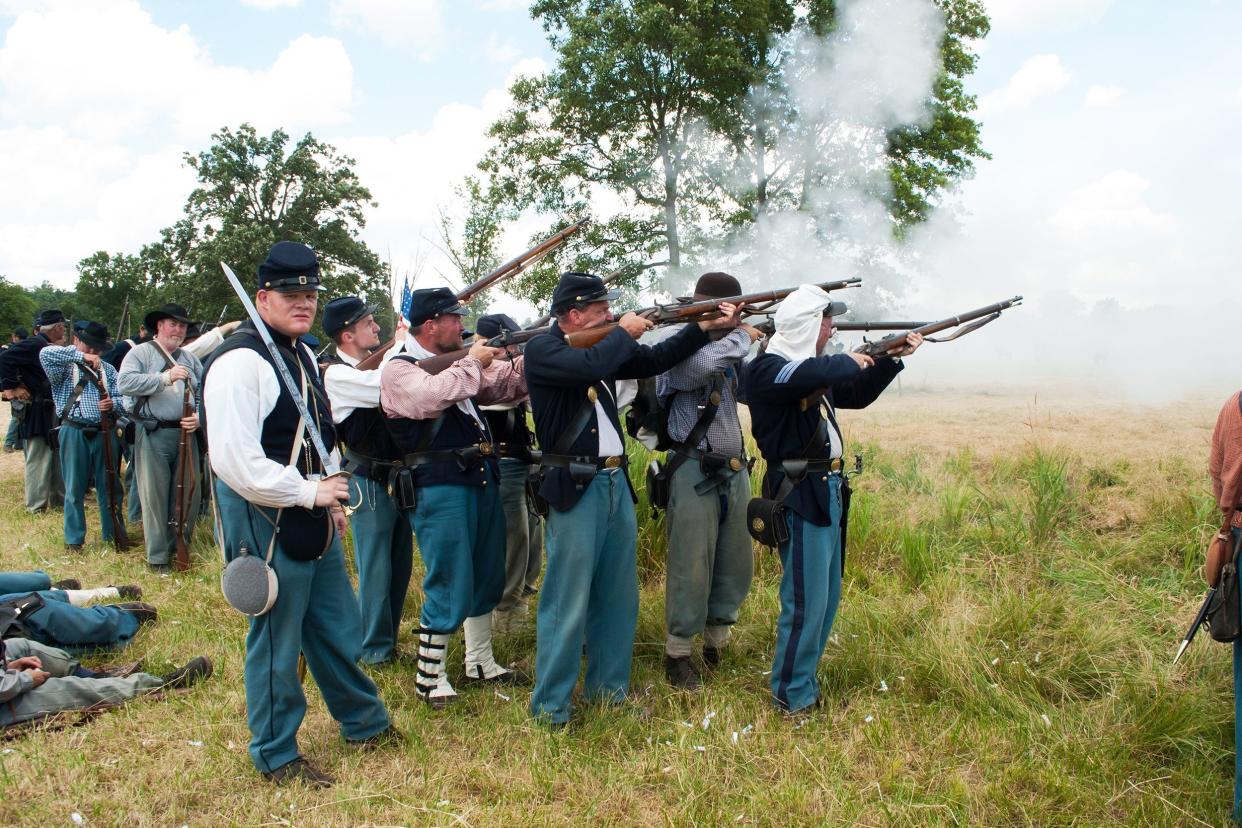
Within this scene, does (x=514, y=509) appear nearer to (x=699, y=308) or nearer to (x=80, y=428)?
(x=699, y=308)

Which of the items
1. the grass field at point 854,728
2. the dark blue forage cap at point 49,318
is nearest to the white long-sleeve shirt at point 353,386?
the grass field at point 854,728

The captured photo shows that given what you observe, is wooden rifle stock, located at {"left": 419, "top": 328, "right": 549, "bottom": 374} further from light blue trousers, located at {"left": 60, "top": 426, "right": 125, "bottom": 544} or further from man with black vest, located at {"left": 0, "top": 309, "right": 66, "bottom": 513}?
man with black vest, located at {"left": 0, "top": 309, "right": 66, "bottom": 513}

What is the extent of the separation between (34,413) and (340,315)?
22.5 ft

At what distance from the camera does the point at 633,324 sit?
14.1ft

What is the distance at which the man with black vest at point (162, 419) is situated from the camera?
25.4 ft

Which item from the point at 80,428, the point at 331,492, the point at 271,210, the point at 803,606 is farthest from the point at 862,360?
the point at 271,210

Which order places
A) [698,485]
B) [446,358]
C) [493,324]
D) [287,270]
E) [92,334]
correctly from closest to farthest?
[287,270] < [446,358] < [698,485] < [493,324] < [92,334]

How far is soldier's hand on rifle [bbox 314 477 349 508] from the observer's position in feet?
11.3

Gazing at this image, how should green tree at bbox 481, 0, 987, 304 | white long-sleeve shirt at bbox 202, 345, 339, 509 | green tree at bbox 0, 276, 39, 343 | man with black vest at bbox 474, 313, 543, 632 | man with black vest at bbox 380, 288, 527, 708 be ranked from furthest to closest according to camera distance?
green tree at bbox 0, 276, 39, 343, green tree at bbox 481, 0, 987, 304, man with black vest at bbox 474, 313, 543, 632, man with black vest at bbox 380, 288, 527, 708, white long-sleeve shirt at bbox 202, 345, 339, 509

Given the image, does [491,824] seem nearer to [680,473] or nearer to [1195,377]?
[680,473]

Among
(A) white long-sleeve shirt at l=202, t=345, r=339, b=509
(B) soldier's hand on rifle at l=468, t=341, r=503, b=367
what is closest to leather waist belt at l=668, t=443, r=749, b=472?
(B) soldier's hand on rifle at l=468, t=341, r=503, b=367

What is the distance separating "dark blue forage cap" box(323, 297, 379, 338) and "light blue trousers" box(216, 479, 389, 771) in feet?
6.83

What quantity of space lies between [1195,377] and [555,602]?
13.7 m

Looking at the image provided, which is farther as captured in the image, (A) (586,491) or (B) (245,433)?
(A) (586,491)
